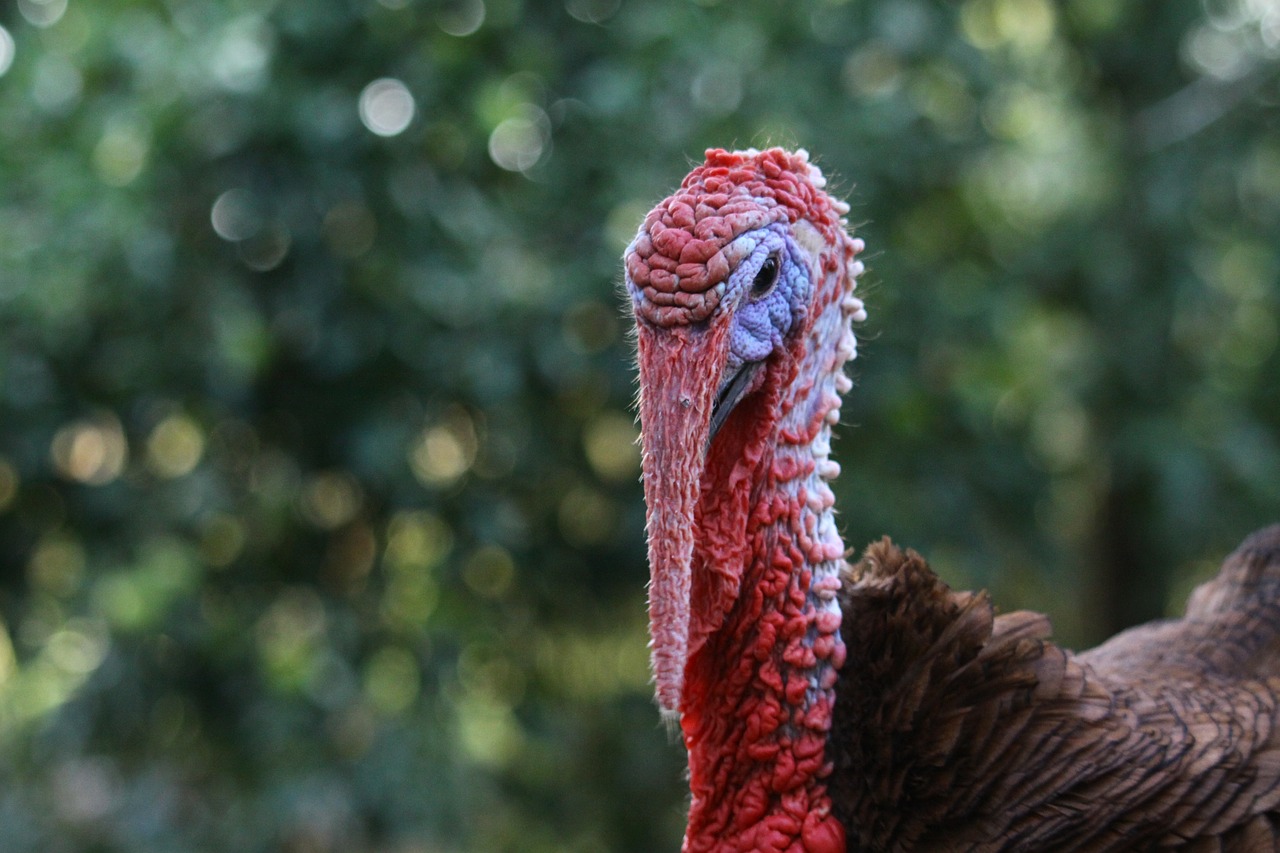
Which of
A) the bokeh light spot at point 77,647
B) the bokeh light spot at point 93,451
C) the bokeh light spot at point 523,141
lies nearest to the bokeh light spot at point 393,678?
the bokeh light spot at point 77,647

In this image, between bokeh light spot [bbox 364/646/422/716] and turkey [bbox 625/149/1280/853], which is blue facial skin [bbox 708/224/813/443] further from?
A: bokeh light spot [bbox 364/646/422/716]

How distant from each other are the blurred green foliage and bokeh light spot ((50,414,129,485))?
1cm

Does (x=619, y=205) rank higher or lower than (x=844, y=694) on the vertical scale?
higher

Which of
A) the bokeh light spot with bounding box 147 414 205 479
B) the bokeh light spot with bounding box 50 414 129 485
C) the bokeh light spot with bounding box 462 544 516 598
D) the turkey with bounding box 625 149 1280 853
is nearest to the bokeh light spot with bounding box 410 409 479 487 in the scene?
the bokeh light spot with bounding box 462 544 516 598

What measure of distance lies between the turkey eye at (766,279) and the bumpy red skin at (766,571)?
6 cm

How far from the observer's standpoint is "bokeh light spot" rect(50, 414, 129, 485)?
3.77 meters

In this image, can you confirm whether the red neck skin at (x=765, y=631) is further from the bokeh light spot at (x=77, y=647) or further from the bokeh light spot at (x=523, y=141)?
the bokeh light spot at (x=77, y=647)

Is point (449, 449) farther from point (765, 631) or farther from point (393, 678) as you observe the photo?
point (765, 631)

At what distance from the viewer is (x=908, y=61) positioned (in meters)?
3.98

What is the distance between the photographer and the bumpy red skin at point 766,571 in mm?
1972

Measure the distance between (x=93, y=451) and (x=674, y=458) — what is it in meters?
2.65

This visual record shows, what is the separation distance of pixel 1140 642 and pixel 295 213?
2.40 metres

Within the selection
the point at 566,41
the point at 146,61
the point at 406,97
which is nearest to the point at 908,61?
the point at 566,41

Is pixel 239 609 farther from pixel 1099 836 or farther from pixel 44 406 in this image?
pixel 1099 836
